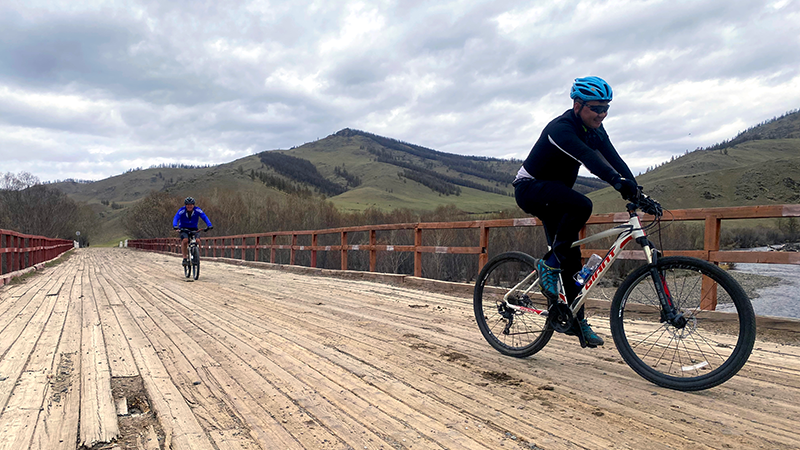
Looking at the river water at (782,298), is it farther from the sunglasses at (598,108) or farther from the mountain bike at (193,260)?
the mountain bike at (193,260)

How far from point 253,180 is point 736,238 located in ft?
389

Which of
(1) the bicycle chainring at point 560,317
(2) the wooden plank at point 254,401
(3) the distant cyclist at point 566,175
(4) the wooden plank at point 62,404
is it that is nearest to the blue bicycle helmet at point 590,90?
(3) the distant cyclist at point 566,175

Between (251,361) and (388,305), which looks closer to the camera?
(251,361)

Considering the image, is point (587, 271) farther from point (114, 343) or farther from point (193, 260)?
point (193, 260)

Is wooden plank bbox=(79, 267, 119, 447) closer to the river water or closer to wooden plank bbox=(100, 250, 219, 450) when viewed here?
wooden plank bbox=(100, 250, 219, 450)

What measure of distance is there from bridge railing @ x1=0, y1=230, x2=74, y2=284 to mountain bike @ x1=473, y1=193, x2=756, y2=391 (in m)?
9.17

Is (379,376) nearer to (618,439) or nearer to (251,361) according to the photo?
(251,361)

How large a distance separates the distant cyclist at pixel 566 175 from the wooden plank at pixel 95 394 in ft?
8.32

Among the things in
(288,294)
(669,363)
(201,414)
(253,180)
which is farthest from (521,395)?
(253,180)

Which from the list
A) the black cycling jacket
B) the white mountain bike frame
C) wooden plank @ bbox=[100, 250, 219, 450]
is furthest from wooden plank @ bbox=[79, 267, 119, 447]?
the black cycling jacket

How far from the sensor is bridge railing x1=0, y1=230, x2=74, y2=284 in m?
9.01

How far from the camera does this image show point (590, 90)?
2.85m

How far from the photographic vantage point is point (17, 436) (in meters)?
1.85

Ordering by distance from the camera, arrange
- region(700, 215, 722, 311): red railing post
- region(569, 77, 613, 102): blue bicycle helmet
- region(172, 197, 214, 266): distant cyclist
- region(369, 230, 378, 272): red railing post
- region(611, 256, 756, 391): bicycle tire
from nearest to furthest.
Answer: region(611, 256, 756, 391): bicycle tire
region(569, 77, 613, 102): blue bicycle helmet
region(700, 215, 722, 311): red railing post
region(369, 230, 378, 272): red railing post
region(172, 197, 214, 266): distant cyclist
